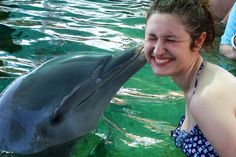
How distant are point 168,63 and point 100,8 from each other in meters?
7.84

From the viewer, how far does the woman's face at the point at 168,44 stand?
3.35 metres

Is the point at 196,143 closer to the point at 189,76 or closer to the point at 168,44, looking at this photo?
the point at 189,76

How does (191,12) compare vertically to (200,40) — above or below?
above

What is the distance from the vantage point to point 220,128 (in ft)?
10.1

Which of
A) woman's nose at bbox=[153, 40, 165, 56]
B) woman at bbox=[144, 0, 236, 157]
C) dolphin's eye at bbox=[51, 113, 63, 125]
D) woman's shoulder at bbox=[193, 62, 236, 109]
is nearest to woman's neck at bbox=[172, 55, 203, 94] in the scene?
woman at bbox=[144, 0, 236, 157]

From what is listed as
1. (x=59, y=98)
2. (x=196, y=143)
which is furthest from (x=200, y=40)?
(x=59, y=98)

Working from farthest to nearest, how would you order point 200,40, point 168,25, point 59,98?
1. point 59,98
2. point 200,40
3. point 168,25

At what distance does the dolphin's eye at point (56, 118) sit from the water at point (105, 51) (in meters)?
0.23

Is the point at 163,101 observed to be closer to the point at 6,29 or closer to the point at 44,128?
the point at 44,128

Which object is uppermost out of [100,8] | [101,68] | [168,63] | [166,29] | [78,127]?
[166,29]

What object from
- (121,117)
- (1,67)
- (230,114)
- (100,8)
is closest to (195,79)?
(230,114)

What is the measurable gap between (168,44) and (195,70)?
14.0 inches

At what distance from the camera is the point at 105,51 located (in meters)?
7.43

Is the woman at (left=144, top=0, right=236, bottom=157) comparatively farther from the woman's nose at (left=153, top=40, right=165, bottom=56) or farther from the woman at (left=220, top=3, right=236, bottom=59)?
the woman at (left=220, top=3, right=236, bottom=59)
